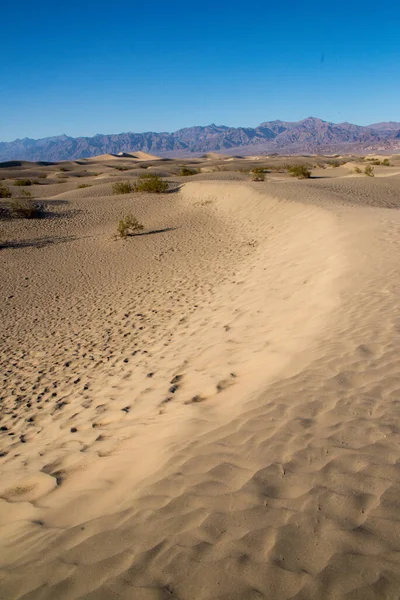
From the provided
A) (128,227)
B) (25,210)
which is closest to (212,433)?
(128,227)

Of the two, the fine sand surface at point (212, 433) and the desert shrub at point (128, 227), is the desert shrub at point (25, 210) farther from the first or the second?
the fine sand surface at point (212, 433)

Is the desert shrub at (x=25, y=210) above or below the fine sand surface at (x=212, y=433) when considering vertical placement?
above

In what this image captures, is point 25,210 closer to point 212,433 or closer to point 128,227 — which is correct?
point 128,227

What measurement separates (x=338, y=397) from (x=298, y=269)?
5986mm

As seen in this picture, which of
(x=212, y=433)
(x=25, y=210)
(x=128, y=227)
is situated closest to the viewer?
(x=212, y=433)

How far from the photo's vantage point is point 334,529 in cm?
233

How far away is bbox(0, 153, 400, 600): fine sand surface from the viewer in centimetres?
218

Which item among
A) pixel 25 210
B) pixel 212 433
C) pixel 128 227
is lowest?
pixel 212 433

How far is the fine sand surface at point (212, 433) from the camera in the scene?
218cm

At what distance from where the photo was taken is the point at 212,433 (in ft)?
11.5

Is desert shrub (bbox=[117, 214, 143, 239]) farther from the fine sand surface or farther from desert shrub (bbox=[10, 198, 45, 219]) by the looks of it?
the fine sand surface

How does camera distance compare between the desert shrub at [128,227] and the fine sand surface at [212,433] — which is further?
the desert shrub at [128,227]

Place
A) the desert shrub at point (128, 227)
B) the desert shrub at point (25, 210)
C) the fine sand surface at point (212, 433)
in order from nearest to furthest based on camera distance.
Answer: the fine sand surface at point (212, 433), the desert shrub at point (128, 227), the desert shrub at point (25, 210)

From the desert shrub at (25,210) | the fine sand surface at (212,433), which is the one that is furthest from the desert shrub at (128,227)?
the fine sand surface at (212,433)
